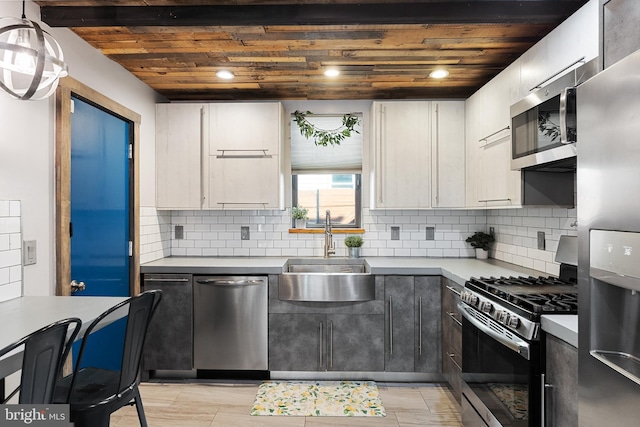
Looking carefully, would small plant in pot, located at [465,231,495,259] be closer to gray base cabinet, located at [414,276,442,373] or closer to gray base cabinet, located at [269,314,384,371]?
gray base cabinet, located at [414,276,442,373]

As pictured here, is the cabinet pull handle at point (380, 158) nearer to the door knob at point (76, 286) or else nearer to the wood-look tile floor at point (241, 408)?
the wood-look tile floor at point (241, 408)

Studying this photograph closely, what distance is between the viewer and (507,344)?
1826mm

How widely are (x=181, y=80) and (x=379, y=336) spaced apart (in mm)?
2590

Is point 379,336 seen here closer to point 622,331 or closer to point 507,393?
point 507,393

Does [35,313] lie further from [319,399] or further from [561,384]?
[561,384]

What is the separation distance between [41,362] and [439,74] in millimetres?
3073

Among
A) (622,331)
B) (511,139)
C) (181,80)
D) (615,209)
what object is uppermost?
(181,80)

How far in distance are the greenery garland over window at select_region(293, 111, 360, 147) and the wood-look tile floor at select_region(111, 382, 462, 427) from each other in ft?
7.21

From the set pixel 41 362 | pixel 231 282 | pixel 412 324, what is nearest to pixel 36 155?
pixel 41 362

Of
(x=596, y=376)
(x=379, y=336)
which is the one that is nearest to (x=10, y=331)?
(x=596, y=376)

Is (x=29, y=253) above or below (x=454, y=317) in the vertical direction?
above

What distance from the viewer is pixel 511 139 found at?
255 centimetres

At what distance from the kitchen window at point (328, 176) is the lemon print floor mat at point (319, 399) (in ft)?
4.81
